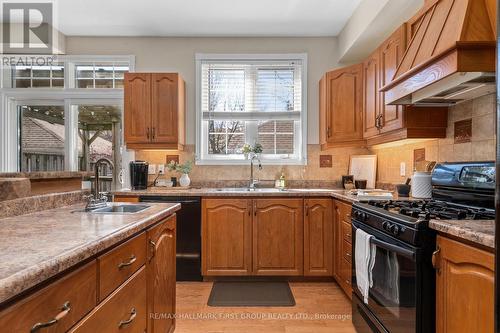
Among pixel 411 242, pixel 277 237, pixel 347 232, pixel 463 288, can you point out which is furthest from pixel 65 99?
pixel 463 288

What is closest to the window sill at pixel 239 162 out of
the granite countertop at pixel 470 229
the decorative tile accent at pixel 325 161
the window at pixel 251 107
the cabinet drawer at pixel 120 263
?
the window at pixel 251 107

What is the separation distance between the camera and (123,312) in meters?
1.28

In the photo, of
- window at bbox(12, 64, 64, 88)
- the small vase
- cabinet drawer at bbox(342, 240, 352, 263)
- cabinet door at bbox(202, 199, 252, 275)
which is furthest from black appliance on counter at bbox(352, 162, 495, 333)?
window at bbox(12, 64, 64, 88)

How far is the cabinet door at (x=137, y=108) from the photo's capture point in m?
3.44

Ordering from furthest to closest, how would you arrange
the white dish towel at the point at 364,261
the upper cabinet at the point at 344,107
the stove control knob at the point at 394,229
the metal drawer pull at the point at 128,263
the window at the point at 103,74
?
the window at the point at 103,74 → the upper cabinet at the point at 344,107 → the white dish towel at the point at 364,261 → the stove control knob at the point at 394,229 → the metal drawer pull at the point at 128,263

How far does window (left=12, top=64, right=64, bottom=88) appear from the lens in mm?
3939

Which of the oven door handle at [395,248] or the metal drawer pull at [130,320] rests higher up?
→ the oven door handle at [395,248]

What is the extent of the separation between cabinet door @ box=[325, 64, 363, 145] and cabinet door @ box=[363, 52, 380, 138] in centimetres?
11

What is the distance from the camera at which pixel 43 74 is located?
3.96 m

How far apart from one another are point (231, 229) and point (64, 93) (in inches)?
107

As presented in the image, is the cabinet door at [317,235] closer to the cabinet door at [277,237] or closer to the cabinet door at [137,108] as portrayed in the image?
the cabinet door at [277,237]

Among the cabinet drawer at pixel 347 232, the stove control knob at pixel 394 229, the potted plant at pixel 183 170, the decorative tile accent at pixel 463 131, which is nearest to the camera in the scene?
the stove control knob at pixel 394 229

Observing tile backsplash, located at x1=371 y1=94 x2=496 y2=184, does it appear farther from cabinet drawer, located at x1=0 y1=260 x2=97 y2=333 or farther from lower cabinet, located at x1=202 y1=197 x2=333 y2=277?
cabinet drawer, located at x1=0 y1=260 x2=97 y2=333

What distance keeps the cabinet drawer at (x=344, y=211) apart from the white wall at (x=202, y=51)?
1.12m
